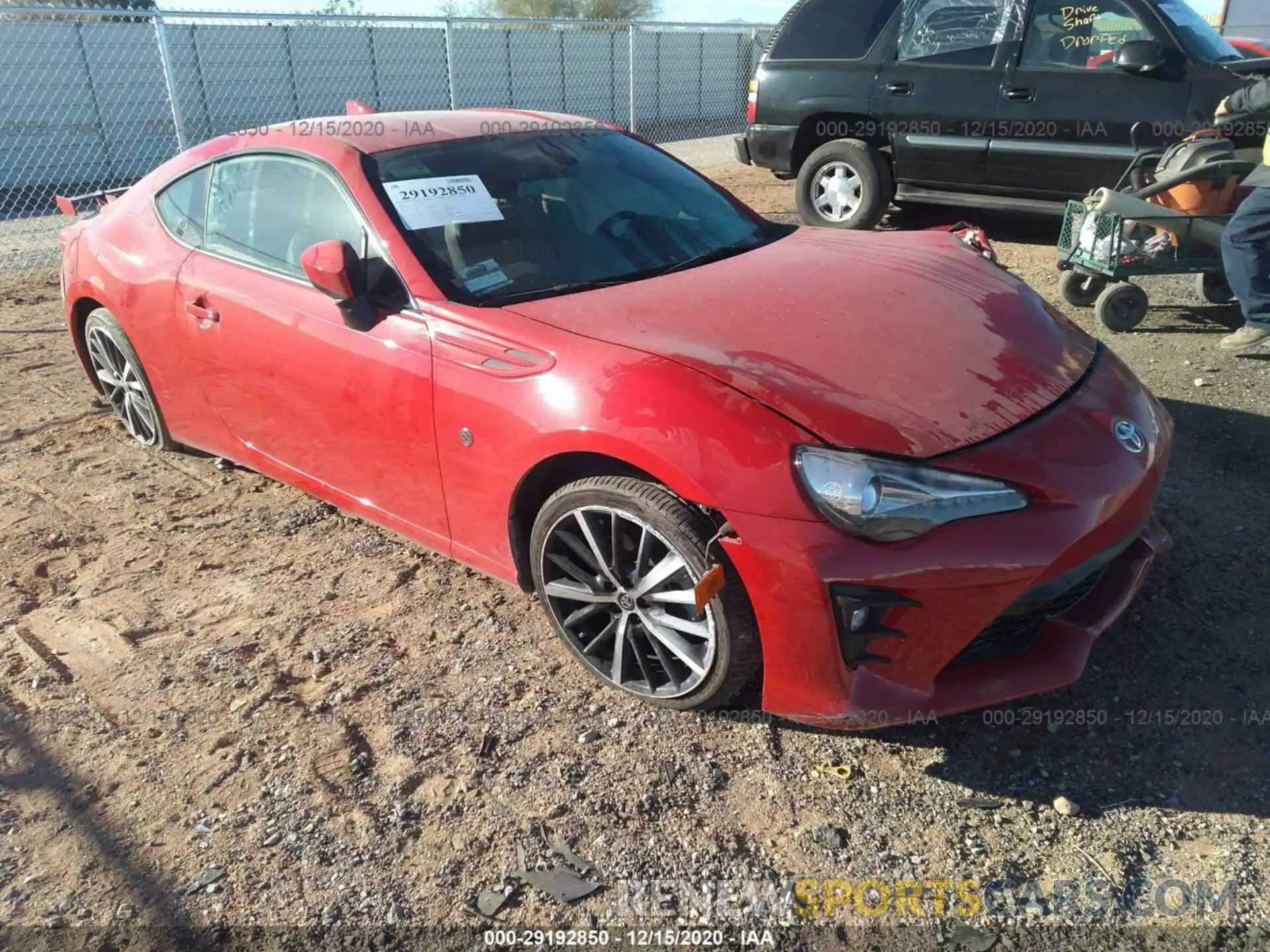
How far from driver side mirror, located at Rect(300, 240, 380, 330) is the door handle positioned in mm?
769

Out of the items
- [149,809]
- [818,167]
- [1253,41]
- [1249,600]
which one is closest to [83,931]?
[149,809]

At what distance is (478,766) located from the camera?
2.61 metres

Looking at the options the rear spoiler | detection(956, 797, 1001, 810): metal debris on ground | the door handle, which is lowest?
detection(956, 797, 1001, 810): metal debris on ground

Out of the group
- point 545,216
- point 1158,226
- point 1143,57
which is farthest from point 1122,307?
point 545,216

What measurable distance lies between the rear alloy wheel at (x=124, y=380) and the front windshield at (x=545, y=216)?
1789 mm


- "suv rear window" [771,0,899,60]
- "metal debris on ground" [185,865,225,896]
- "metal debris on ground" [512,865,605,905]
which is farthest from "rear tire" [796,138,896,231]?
"metal debris on ground" [185,865,225,896]

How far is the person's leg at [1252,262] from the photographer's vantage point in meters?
5.12

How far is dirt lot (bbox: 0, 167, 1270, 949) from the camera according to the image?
222cm

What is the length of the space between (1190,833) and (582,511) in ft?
5.68

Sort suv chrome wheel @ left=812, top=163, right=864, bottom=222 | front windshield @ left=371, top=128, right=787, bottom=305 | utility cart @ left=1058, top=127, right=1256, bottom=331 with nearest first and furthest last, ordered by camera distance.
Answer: front windshield @ left=371, top=128, right=787, bottom=305, utility cart @ left=1058, top=127, right=1256, bottom=331, suv chrome wheel @ left=812, top=163, right=864, bottom=222

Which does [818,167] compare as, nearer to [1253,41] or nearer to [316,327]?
[1253,41]

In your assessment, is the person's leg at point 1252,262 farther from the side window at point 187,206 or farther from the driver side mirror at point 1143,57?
the side window at point 187,206

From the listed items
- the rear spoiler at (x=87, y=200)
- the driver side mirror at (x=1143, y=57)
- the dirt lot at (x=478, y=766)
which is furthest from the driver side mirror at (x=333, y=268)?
the driver side mirror at (x=1143, y=57)

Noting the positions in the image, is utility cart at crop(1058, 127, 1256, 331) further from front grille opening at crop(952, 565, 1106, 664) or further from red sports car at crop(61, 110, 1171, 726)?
front grille opening at crop(952, 565, 1106, 664)
